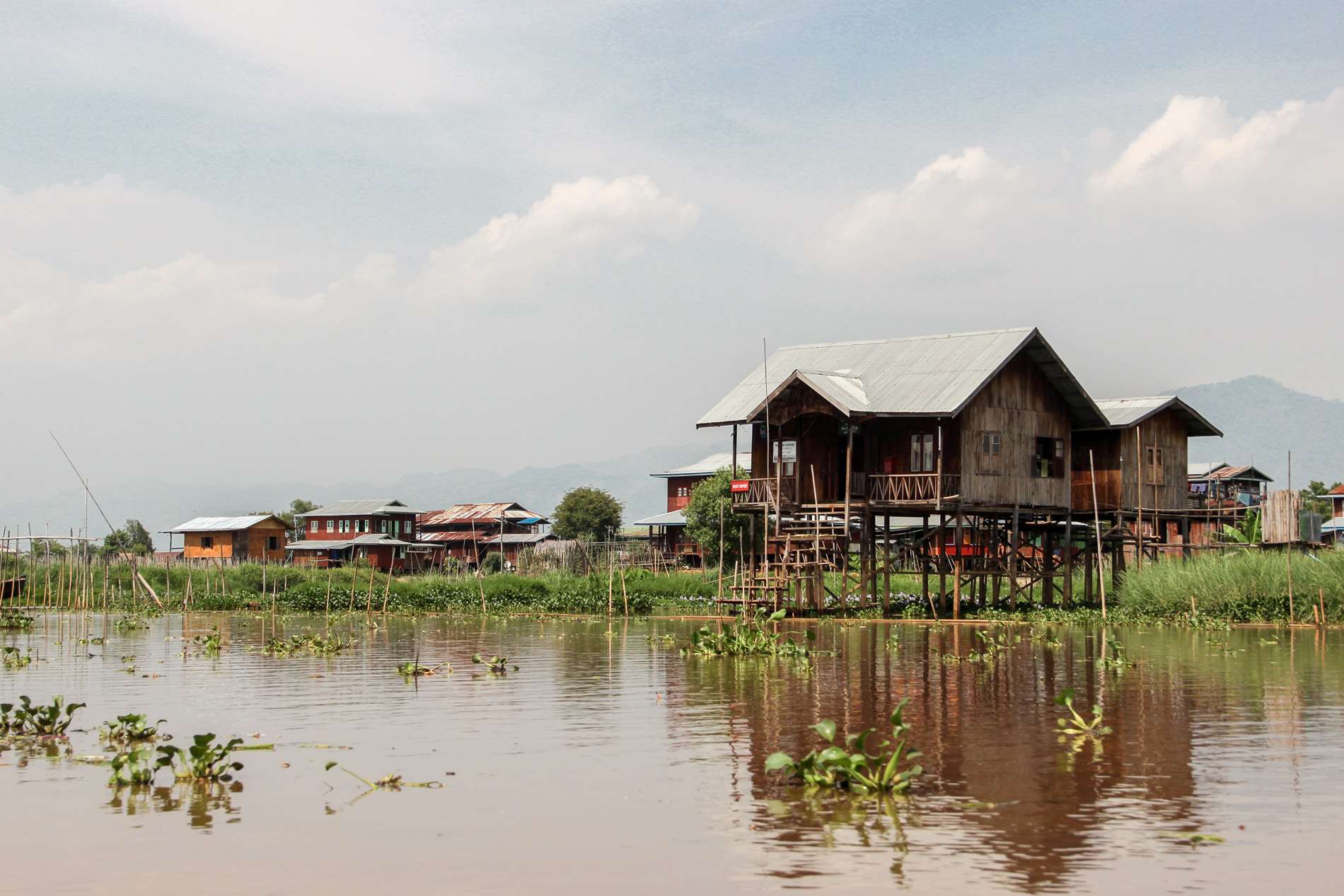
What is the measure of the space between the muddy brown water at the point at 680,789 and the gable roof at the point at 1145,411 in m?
18.7

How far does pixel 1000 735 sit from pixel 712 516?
Result: 44.6 metres

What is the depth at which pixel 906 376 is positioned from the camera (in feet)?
124

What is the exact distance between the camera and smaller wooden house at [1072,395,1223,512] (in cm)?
4147

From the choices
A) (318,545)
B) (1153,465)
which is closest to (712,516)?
(1153,465)

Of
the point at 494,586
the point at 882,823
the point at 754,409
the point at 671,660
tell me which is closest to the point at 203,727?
the point at 882,823

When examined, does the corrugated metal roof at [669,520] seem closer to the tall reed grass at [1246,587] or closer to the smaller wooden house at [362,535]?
the smaller wooden house at [362,535]

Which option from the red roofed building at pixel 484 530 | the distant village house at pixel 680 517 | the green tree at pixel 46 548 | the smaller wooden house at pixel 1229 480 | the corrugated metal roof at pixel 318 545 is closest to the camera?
the green tree at pixel 46 548

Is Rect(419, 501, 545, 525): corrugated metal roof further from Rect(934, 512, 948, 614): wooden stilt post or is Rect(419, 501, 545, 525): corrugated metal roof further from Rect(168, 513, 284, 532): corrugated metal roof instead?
Rect(934, 512, 948, 614): wooden stilt post

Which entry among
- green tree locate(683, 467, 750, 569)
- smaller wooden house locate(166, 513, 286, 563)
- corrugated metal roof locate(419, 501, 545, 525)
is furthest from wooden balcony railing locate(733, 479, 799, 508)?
smaller wooden house locate(166, 513, 286, 563)

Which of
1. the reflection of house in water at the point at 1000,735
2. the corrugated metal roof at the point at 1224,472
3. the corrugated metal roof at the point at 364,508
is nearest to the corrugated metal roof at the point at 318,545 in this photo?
the corrugated metal roof at the point at 364,508

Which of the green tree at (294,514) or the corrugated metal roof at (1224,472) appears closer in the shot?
the corrugated metal roof at (1224,472)

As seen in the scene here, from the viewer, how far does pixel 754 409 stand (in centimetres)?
3700

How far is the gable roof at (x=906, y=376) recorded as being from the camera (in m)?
35.7

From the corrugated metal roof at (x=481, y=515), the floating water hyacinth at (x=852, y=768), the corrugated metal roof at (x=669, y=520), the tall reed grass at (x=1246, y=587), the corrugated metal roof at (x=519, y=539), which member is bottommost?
the floating water hyacinth at (x=852, y=768)
